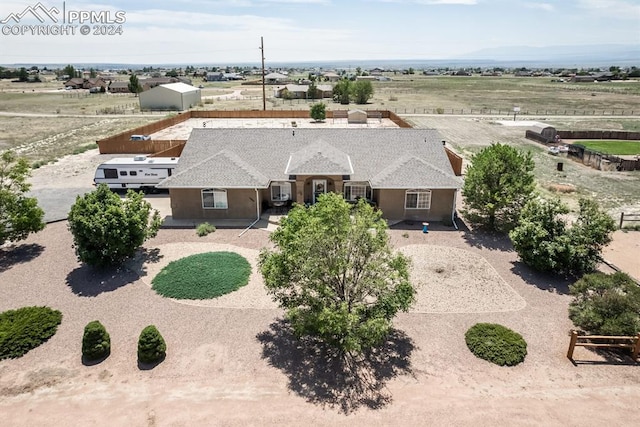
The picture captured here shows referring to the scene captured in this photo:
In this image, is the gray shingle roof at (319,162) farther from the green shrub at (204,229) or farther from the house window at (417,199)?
the green shrub at (204,229)

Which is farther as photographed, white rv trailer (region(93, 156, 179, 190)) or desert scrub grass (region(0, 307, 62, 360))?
white rv trailer (region(93, 156, 179, 190))

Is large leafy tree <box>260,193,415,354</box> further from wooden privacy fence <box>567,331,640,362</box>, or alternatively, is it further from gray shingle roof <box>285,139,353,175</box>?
gray shingle roof <box>285,139,353,175</box>

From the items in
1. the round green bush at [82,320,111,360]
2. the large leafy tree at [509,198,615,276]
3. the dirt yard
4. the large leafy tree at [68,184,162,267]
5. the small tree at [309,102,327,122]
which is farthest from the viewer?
the small tree at [309,102,327,122]

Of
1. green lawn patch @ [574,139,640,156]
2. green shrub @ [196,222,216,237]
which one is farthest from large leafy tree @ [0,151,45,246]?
green lawn patch @ [574,139,640,156]

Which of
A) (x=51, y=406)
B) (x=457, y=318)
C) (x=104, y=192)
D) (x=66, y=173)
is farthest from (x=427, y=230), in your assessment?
(x=66, y=173)

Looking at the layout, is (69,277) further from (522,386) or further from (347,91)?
(347,91)
